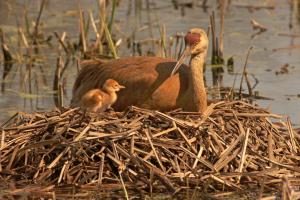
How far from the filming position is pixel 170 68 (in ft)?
27.0

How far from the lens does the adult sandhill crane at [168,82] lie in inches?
319

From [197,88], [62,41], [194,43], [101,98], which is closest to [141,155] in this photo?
[101,98]

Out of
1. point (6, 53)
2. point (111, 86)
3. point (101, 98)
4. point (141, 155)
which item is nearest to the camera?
point (141, 155)

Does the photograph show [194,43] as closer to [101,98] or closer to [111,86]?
[111,86]

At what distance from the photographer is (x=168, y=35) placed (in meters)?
12.8

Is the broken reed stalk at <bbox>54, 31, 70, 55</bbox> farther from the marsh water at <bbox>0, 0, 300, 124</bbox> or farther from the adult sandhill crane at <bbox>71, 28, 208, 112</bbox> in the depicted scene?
the adult sandhill crane at <bbox>71, 28, 208, 112</bbox>

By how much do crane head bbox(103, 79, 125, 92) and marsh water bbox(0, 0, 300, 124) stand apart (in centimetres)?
175

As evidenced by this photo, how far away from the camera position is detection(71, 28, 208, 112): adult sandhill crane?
26.6 feet

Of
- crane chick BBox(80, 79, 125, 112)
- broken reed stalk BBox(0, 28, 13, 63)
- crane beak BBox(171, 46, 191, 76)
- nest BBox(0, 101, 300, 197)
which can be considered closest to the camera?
nest BBox(0, 101, 300, 197)

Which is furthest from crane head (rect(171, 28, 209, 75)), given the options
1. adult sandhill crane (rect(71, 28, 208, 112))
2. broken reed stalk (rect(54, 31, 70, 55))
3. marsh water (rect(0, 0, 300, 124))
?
broken reed stalk (rect(54, 31, 70, 55))

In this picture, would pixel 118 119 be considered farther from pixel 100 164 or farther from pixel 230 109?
pixel 230 109

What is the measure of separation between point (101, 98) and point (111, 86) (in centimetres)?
17

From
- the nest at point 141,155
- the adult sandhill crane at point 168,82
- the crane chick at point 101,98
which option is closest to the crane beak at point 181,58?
the adult sandhill crane at point 168,82

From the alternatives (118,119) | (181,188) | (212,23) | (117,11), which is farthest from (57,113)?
(117,11)
